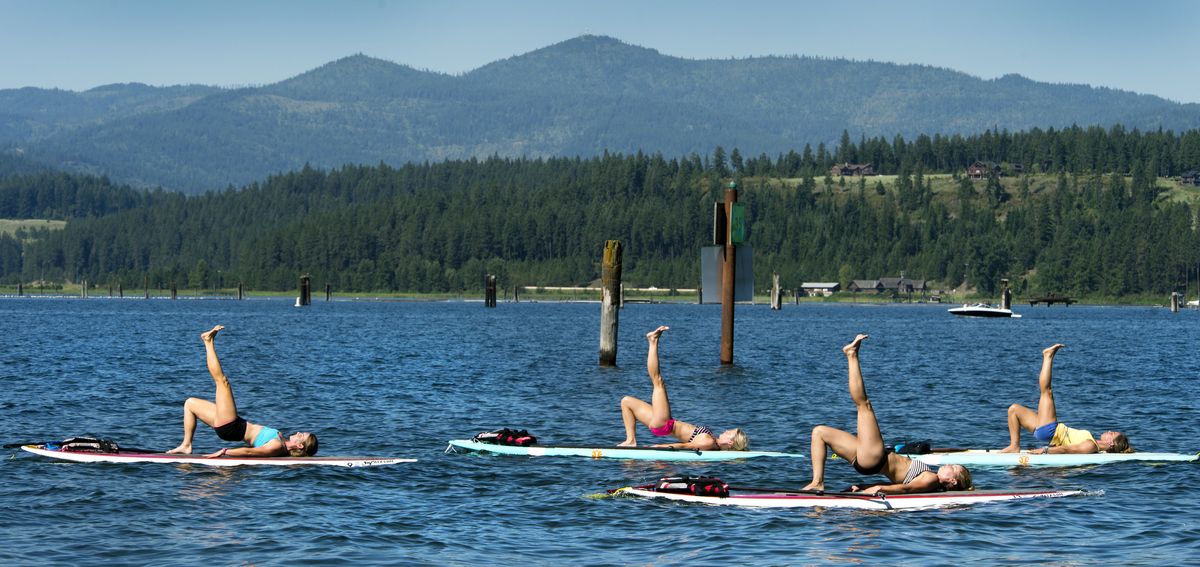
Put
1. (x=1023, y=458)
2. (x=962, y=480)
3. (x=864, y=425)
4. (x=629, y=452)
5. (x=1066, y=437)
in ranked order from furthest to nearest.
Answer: (x=1066, y=437) → (x=629, y=452) → (x=1023, y=458) → (x=962, y=480) → (x=864, y=425)

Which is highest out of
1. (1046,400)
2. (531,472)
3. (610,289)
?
(610,289)

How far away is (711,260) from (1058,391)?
1359cm

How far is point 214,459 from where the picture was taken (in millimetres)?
29000

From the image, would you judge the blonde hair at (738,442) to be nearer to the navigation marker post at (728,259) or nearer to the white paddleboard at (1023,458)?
the white paddleboard at (1023,458)

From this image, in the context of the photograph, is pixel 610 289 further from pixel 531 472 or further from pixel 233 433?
pixel 233 433

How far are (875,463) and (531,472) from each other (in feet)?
26.0

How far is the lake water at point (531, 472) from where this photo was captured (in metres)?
22.3

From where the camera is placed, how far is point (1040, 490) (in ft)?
87.6

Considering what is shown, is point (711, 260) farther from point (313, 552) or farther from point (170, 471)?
point (313, 552)

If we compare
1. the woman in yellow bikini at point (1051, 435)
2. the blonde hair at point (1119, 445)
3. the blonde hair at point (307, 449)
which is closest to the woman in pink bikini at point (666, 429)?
the woman in yellow bikini at point (1051, 435)

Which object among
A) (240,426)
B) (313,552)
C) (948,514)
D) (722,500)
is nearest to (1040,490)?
(948,514)

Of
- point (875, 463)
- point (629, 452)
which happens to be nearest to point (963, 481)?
point (875, 463)

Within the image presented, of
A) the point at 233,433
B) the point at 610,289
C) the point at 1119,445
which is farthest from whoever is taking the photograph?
the point at 610,289

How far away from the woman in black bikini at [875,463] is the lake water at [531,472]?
635 mm
